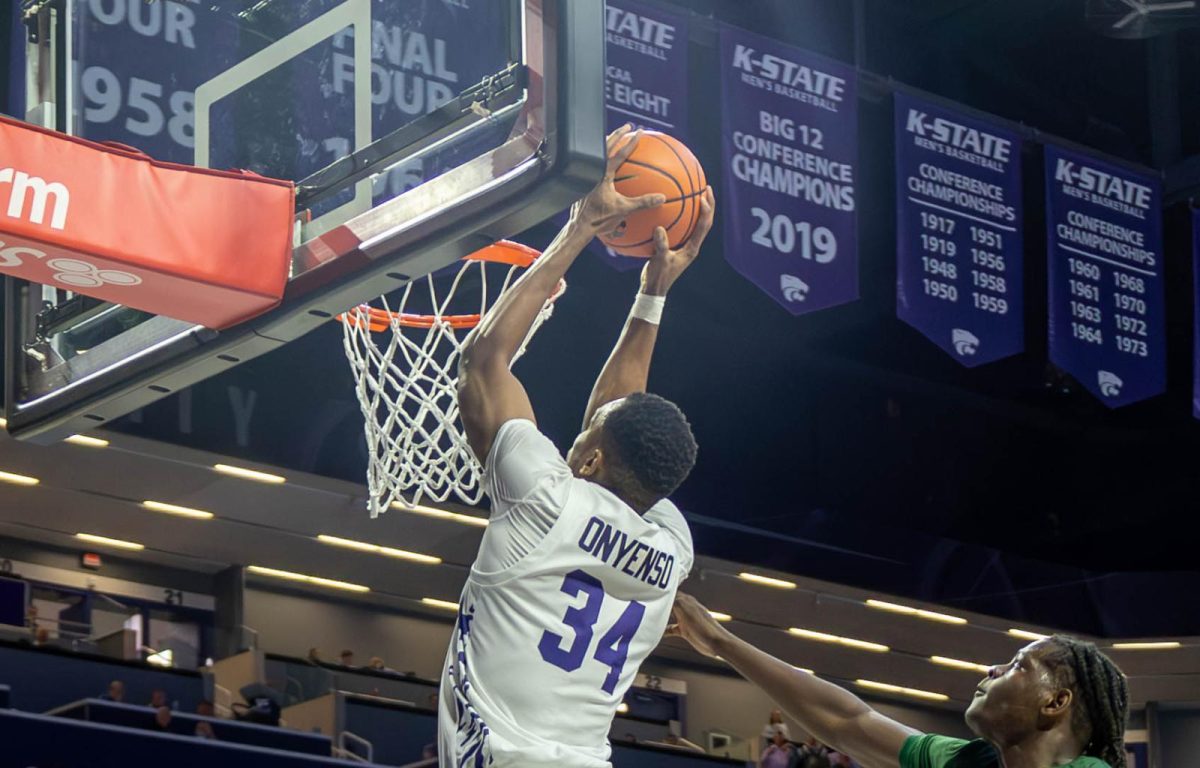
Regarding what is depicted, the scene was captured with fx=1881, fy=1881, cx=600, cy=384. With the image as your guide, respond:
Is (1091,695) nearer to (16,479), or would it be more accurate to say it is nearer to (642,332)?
(642,332)

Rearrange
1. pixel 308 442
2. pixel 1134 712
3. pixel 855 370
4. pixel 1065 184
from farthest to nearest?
pixel 1134 712
pixel 855 370
pixel 308 442
pixel 1065 184

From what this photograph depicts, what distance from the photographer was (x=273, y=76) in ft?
17.0

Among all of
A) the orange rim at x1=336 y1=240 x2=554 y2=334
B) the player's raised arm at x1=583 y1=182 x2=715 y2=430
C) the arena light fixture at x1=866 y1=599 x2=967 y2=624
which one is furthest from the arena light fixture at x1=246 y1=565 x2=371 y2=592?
the player's raised arm at x1=583 y1=182 x2=715 y2=430

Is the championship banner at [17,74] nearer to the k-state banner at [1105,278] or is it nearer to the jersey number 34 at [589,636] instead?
the jersey number 34 at [589,636]

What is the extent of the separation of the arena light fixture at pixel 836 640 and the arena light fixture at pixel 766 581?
157cm

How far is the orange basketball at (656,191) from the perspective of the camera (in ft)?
14.0

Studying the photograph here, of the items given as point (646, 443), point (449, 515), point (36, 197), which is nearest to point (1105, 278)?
point (449, 515)

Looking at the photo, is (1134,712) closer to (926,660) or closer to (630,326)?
(926,660)

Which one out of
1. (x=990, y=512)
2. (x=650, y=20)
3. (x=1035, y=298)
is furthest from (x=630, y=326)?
(x=990, y=512)

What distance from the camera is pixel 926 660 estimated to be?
21.0 meters

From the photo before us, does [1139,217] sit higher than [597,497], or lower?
higher

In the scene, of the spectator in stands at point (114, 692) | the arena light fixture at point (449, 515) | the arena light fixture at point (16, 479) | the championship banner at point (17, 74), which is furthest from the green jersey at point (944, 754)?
the arena light fixture at point (16, 479)

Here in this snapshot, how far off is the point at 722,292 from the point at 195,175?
1034cm

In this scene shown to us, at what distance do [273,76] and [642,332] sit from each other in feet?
5.36
